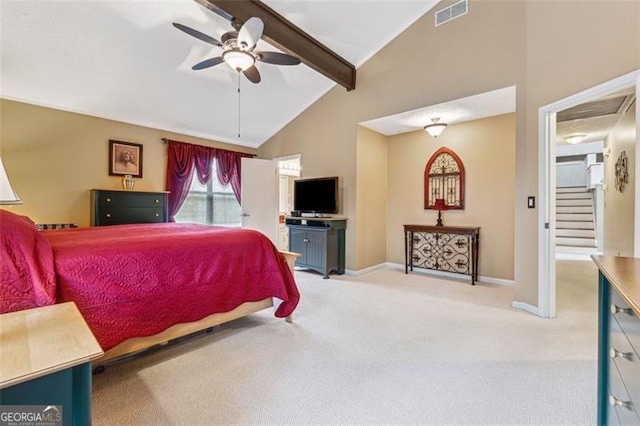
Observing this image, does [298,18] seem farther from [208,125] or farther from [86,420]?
[86,420]

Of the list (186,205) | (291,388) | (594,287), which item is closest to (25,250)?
(291,388)

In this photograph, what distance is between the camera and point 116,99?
13.4ft

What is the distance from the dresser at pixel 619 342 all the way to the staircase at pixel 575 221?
7.32m

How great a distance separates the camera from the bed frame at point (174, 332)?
5.86 ft

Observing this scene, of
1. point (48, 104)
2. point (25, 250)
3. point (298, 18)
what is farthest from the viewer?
point (48, 104)

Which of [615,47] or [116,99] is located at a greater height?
[116,99]

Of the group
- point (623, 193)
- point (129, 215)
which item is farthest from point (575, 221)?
point (129, 215)

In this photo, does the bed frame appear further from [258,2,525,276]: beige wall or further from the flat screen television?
[258,2,525,276]: beige wall

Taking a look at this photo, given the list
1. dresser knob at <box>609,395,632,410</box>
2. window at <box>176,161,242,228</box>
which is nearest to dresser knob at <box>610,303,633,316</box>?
dresser knob at <box>609,395,632,410</box>

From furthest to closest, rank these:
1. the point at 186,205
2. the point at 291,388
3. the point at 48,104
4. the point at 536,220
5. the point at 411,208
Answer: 1. the point at 186,205
2. the point at 411,208
3. the point at 48,104
4. the point at 536,220
5. the point at 291,388

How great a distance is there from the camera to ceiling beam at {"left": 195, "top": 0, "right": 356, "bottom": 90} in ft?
9.43

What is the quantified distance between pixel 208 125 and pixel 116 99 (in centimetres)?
140

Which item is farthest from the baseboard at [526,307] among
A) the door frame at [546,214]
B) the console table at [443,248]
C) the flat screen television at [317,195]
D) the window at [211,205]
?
the window at [211,205]

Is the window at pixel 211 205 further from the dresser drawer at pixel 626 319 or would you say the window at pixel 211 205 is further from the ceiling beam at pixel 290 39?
the dresser drawer at pixel 626 319
